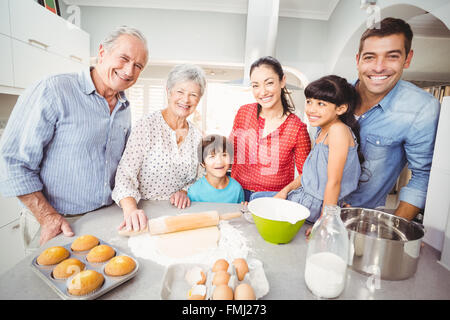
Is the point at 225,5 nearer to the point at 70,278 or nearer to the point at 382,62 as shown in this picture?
the point at 382,62

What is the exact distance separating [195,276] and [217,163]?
1.98ft

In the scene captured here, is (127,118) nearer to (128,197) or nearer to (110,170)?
(110,170)

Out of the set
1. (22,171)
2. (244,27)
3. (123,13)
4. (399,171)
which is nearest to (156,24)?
(123,13)

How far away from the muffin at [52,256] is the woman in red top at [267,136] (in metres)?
0.77

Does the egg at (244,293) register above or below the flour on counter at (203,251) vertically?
above

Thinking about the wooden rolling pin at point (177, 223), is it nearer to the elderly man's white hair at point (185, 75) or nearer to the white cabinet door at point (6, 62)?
the elderly man's white hair at point (185, 75)

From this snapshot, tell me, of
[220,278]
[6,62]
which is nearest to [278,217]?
[220,278]

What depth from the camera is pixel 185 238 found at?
0.61m

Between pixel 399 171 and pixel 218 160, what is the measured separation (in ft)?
2.35

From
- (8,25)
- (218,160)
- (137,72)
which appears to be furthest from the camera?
(8,25)

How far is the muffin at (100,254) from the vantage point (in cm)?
48

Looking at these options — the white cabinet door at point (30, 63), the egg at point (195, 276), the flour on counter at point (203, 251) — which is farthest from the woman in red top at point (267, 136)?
the white cabinet door at point (30, 63)

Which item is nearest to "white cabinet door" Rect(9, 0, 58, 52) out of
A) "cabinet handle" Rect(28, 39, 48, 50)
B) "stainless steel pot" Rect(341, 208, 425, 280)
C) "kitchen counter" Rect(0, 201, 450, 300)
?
"cabinet handle" Rect(28, 39, 48, 50)

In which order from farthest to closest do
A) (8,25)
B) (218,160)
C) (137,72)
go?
(8,25) → (218,160) → (137,72)
